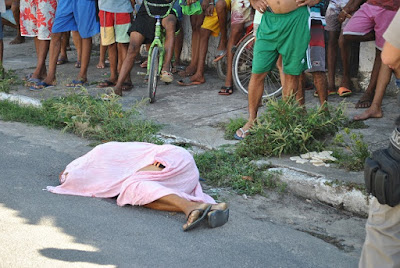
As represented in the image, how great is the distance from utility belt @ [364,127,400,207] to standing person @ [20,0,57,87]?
21.8 ft

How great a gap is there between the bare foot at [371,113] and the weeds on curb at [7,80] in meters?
4.63

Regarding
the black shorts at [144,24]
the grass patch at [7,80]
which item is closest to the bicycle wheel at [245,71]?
the black shorts at [144,24]

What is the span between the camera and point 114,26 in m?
8.33

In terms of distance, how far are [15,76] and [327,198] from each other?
575cm

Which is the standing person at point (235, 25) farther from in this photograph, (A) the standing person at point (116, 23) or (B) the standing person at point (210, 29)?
(A) the standing person at point (116, 23)

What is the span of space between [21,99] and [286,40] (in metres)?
3.71

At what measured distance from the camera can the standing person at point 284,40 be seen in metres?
5.85

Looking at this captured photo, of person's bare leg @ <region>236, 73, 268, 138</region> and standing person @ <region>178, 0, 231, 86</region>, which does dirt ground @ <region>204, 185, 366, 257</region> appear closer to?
person's bare leg @ <region>236, 73, 268, 138</region>

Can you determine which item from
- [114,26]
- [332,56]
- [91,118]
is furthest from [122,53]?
[332,56]

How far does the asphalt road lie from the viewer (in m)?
3.75

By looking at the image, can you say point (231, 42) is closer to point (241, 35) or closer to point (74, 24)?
point (241, 35)

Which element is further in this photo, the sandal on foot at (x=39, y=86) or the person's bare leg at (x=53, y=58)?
the person's bare leg at (x=53, y=58)

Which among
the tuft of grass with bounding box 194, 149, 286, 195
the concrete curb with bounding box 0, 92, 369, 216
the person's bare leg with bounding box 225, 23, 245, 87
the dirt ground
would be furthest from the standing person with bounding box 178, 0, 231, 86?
the dirt ground

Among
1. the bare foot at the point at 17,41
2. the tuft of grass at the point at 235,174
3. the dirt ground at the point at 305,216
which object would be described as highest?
the bare foot at the point at 17,41
